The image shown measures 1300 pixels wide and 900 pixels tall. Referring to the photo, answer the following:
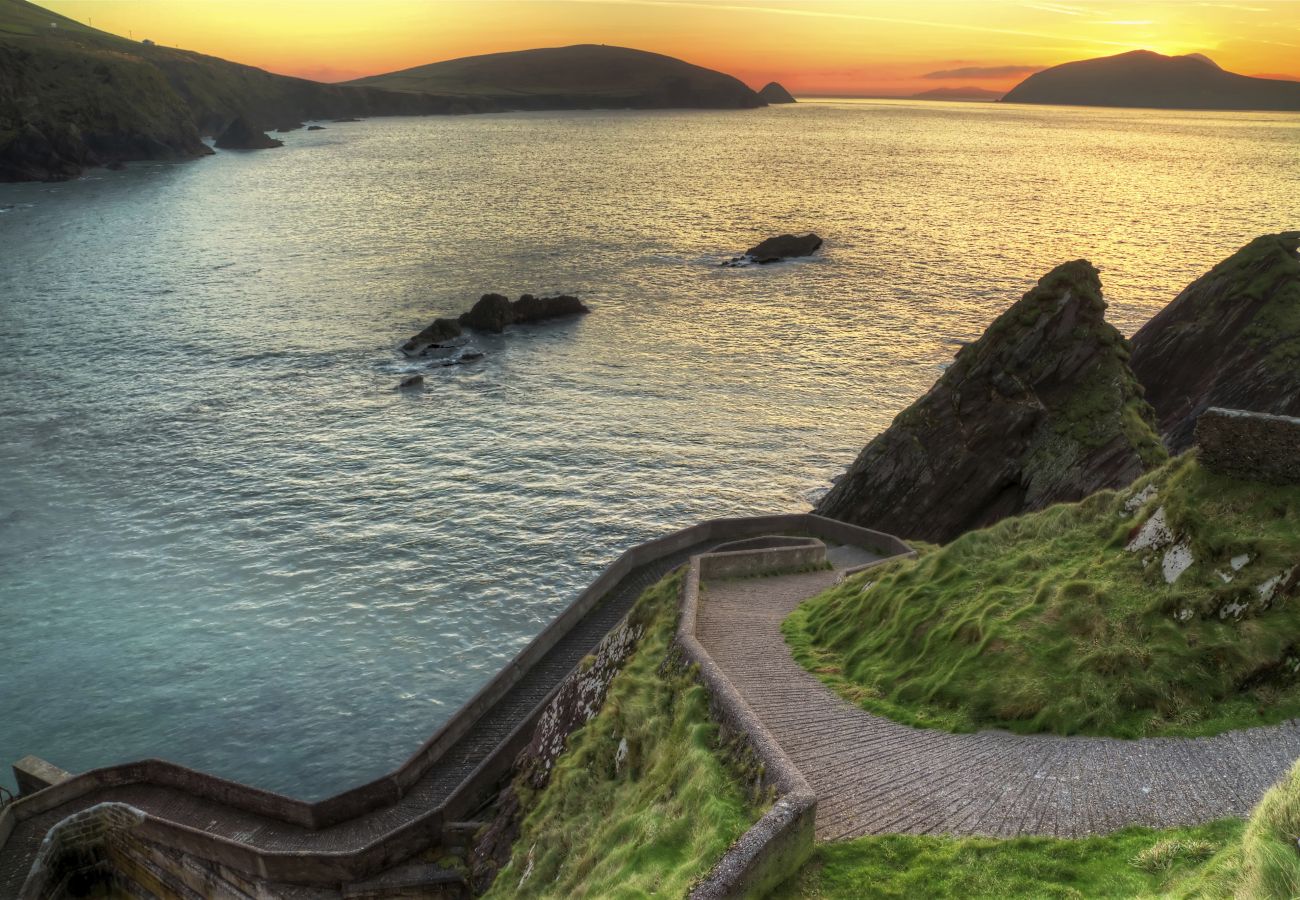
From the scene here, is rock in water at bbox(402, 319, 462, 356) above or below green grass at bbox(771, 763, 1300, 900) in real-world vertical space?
below

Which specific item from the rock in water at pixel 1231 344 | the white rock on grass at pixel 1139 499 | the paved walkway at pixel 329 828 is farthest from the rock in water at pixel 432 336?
the white rock on grass at pixel 1139 499

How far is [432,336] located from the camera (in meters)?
77.6

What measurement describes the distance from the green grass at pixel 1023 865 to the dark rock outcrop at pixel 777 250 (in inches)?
4016

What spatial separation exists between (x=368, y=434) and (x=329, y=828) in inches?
1483

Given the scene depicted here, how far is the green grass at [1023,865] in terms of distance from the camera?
11.7 meters

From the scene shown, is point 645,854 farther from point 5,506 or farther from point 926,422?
point 5,506

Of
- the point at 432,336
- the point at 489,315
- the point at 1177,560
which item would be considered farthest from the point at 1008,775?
the point at 489,315

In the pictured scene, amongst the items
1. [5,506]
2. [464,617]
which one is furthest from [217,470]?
[464,617]

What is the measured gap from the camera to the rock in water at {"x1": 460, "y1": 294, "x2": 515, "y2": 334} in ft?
270

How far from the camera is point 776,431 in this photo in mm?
61031

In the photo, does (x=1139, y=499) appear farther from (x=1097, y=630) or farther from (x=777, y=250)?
(x=777, y=250)

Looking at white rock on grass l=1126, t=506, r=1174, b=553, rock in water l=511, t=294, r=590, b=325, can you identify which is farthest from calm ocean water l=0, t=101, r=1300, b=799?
white rock on grass l=1126, t=506, r=1174, b=553

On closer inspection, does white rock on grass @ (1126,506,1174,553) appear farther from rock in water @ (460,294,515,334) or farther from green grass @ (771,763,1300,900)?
rock in water @ (460,294,515,334)

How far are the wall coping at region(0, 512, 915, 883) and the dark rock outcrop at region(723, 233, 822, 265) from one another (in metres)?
86.2
